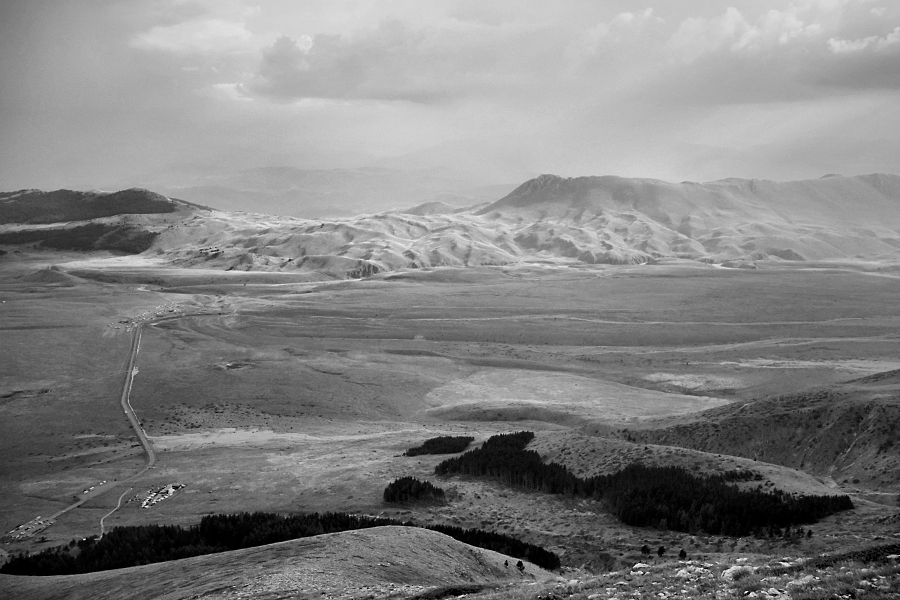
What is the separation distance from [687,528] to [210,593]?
16213 mm

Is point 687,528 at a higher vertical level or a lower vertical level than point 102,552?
higher

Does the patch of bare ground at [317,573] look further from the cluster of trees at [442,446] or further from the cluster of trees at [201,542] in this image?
the cluster of trees at [442,446]

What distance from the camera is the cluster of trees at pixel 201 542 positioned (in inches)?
987

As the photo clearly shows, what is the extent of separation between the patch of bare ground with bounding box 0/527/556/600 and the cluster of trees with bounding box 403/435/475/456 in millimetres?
17369

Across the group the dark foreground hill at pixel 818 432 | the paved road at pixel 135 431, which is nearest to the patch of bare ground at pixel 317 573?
the paved road at pixel 135 431

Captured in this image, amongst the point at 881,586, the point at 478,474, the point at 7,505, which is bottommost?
the point at 7,505

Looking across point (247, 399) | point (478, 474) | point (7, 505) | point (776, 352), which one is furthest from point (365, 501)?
point (776, 352)

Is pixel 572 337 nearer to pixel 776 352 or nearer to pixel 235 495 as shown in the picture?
pixel 776 352

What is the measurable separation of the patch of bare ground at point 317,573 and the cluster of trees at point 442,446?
17369 mm

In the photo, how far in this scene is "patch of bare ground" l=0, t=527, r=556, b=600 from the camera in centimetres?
1811

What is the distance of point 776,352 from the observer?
75.0m

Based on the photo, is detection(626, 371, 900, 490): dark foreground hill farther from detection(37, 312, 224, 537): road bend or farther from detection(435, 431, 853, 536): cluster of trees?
detection(37, 312, 224, 537): road bend

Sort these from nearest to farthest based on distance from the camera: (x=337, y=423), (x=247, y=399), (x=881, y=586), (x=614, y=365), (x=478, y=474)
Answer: (x=881, y=586)
(x=478, y=474)
(x=337, y=423)
(x=247, y=399)
(x=614, y=365)

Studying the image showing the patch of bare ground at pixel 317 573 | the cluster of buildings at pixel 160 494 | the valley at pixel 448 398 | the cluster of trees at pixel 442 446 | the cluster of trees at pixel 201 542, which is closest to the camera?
the patch of bare ground at pixel 317 573
